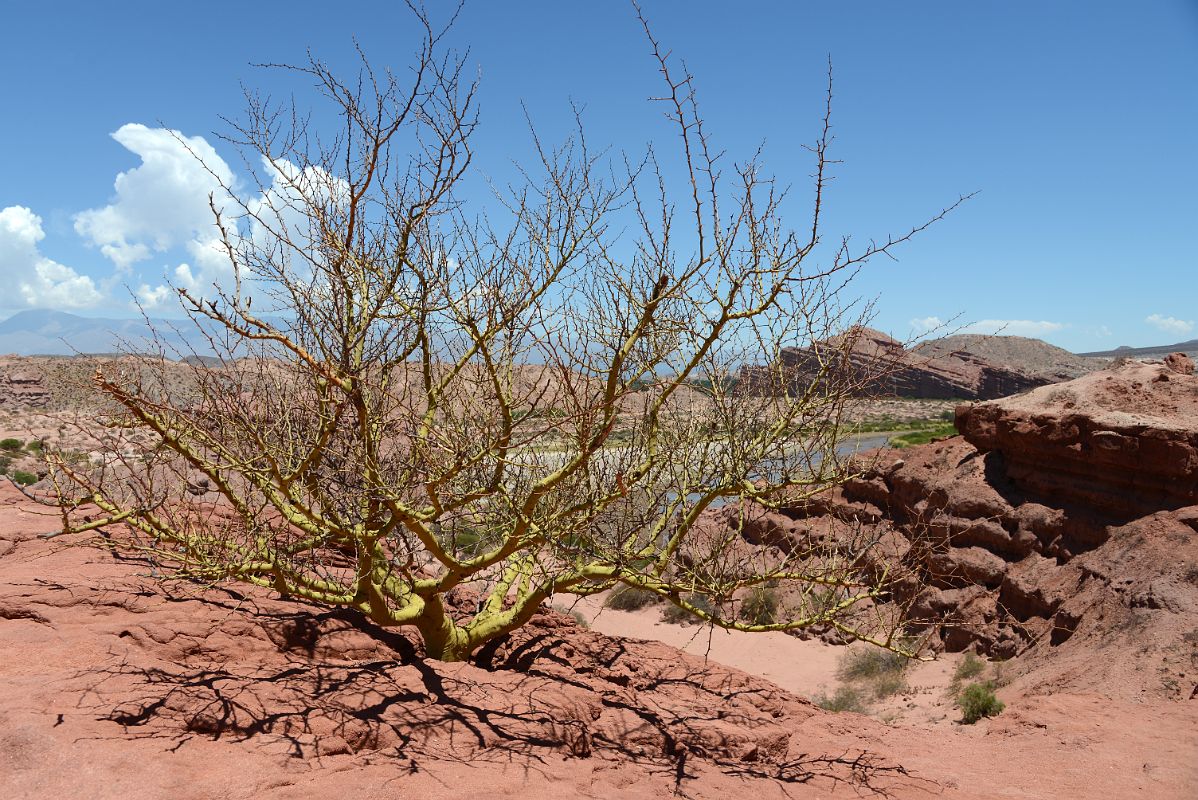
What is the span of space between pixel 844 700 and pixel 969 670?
1.60 m

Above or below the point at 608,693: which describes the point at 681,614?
below

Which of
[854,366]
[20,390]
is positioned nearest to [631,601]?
[854,366]

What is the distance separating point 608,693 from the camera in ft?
18.7

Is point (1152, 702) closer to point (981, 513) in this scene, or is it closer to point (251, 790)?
point (981, 513)

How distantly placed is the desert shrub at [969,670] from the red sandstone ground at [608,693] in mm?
262

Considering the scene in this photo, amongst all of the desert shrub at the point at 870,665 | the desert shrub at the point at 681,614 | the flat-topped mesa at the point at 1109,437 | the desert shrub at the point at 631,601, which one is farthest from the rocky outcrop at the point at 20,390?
the flat-topped mesa at the point at 1109,437

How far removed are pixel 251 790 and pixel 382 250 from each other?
10.7 ft

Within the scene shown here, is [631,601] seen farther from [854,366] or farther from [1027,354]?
[1027,354]

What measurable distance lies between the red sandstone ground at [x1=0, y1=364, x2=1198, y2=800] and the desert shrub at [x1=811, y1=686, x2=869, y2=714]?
0.47 m

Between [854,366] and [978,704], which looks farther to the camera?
[854,366]

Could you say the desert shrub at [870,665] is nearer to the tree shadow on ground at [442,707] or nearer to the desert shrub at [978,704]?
the desert shrub at [978,704]

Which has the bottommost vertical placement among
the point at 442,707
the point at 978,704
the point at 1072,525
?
the point at 978,704

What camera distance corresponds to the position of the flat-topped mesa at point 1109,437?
8.62m

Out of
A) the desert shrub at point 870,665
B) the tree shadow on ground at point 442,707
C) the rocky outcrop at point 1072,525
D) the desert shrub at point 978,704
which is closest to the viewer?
the tree shadow on ground at point 442,707
